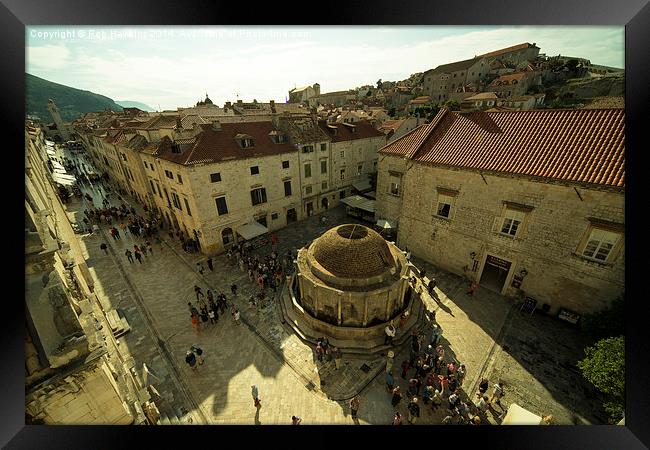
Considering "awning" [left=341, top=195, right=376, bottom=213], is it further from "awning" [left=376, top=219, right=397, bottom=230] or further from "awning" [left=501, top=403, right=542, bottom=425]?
"awning" [left=501, top=403, right=542, bottom=425]

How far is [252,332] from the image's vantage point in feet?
41.0

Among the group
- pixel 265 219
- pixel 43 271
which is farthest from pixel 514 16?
pixel 265 219

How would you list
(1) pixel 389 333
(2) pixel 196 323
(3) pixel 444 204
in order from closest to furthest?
(1) pixel 389 333 → (2) pixel 196 323 → (3) pixel 444 204

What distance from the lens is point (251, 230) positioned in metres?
19.5

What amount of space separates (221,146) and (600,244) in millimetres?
22657

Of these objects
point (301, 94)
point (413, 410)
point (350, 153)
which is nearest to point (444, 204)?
point (413, 410)

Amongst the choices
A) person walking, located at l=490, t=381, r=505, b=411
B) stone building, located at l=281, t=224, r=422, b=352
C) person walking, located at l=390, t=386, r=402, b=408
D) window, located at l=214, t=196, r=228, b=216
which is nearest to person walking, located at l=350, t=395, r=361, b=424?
person walking, located at l=390, t=386, r=402, b=408

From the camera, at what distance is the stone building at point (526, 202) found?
35.6 feet

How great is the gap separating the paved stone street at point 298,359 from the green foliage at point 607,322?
1.19m

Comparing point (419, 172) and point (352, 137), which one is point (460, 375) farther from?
point (352, 137)

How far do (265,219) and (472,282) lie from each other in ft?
53.8

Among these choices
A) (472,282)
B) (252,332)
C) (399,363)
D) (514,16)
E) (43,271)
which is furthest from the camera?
(472,282)

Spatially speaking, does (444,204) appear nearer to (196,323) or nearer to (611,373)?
(611,373)

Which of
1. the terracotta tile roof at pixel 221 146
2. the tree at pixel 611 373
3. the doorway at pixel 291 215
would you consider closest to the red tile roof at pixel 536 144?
the tree at pixel 611 373
